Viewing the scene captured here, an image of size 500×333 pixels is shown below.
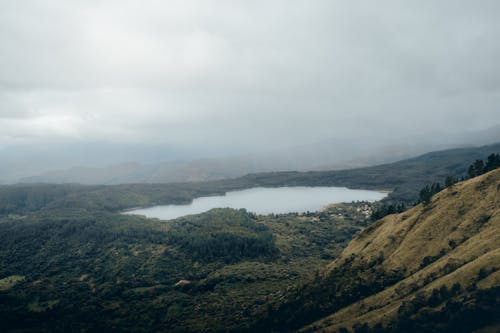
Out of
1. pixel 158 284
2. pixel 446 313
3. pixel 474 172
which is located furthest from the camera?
pixel 158 284

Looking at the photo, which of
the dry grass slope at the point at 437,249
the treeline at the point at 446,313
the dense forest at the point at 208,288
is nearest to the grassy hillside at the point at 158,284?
the dense forest at the point at 208,288

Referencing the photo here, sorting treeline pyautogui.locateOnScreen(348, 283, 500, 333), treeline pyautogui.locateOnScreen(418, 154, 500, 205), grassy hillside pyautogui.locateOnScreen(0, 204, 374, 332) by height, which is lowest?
grassy hillside pyautogui.locateOnScreen(0, 204, 374, 332)

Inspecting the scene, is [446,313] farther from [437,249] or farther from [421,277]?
[437,249]

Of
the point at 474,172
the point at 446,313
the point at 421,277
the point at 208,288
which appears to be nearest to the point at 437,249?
the point at 421,277

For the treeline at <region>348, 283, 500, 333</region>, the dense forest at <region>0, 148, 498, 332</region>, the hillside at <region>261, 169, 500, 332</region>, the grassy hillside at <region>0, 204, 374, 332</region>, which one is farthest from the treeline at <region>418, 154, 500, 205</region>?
the grassy hillside at <region>0, 204, 374, 332</region>

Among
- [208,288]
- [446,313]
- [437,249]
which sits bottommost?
[208,288]

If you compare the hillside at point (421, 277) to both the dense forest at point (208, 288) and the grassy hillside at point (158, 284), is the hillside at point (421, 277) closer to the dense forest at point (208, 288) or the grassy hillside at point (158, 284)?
the dense forest at point (208, 288)

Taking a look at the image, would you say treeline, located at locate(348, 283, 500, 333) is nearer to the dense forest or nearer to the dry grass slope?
the dense forest
